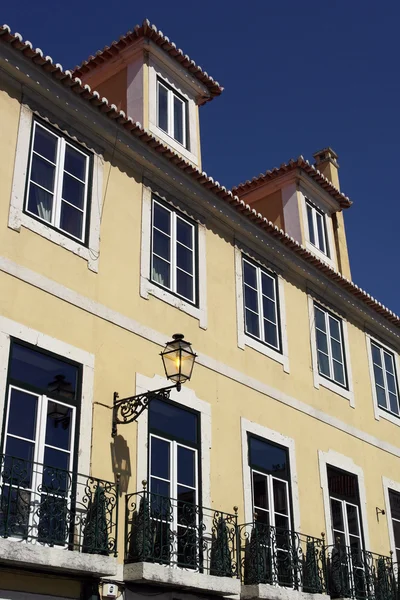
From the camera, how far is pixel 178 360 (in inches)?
364

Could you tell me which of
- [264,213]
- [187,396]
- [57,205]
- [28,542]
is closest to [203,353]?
[187,396]

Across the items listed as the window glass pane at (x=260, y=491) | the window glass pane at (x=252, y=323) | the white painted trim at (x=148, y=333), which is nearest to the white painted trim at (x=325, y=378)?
the white painted trim at (x=148, y=333)

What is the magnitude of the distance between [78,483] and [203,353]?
3.13m

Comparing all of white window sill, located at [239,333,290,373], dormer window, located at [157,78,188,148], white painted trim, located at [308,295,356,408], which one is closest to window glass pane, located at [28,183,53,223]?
dormer window, located at [157,78,188,148]

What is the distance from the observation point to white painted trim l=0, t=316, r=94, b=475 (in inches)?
330

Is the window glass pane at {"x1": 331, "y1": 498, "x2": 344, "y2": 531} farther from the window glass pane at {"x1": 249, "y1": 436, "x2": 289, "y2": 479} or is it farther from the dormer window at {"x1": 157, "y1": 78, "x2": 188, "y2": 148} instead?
the dormer window at {"x1": 157, "y1": 78, "x2": 188, "y2": 148}

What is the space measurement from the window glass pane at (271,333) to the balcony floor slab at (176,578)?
404 centimetres

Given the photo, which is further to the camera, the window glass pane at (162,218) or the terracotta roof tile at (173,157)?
the window glass pane at (162,218)

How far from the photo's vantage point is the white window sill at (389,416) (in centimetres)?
1486

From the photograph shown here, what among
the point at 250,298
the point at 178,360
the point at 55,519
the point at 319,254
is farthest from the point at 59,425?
the point at 319,254

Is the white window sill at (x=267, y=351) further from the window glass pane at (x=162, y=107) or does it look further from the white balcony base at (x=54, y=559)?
the white balcony base at (x=54, y=559)

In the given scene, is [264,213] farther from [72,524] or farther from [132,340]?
[72,524]

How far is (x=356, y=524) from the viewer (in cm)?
A: 1293

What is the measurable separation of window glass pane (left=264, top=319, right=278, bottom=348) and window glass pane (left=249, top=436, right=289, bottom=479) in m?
1.65
